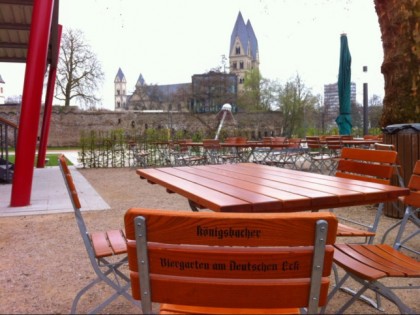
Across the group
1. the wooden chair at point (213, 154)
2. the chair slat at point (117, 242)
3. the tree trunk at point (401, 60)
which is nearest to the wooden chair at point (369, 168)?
the chair slat at point (117, 242)

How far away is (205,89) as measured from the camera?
44281mm

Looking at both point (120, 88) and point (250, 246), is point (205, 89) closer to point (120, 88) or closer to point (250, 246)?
point (250, 246)

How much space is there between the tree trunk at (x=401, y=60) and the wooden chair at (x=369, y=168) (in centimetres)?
229

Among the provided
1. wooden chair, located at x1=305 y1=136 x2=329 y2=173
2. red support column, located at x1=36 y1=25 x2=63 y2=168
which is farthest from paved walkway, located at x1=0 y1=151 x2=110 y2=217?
wooden chair, located at x1=305 y1=136 x2=329 y2=173

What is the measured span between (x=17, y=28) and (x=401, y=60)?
323 inches

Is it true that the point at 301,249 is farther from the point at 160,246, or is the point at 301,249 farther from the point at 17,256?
the point at 17,256

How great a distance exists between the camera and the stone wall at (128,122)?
34.6 metres

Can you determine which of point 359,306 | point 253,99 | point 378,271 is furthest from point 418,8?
point 253,99

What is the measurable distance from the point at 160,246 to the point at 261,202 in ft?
2.67

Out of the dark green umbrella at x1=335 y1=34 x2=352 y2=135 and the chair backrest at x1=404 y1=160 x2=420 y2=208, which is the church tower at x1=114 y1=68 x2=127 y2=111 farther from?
the chair backrest at x1=404 y1=160 x2=420 y2=208

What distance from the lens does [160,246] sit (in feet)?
3.67

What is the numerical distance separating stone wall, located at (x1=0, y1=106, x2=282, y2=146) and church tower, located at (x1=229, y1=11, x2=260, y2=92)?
40.8m

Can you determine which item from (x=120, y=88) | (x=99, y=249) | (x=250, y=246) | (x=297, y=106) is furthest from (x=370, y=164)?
(x=120, y=88)

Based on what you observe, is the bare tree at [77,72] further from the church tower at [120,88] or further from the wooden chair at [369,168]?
the church tower at [120,88]
